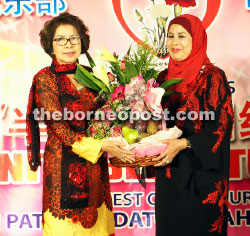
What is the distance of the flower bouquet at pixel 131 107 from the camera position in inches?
68.5

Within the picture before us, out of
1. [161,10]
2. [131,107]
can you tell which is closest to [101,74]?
[131,107]

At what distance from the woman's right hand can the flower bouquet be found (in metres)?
0.02

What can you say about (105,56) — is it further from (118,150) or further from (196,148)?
(196,148)

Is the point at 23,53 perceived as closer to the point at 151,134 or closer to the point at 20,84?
the point at 20,84

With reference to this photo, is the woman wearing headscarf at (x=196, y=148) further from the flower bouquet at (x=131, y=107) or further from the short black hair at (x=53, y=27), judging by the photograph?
the short black hair at (x=53, y=27)

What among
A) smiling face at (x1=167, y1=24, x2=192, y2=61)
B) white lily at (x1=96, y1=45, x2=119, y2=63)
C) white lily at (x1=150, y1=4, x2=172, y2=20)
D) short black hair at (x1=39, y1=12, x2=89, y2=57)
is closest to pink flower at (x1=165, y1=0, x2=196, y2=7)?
white lily at (x1=150, y1=4, x2=172, y2=20)

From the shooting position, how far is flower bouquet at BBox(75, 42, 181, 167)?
5.71 ft

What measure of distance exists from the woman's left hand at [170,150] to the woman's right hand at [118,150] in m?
0.11

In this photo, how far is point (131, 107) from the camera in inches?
68.7

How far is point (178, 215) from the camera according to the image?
6.40 feet

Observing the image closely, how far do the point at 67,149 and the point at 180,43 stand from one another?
745 mm

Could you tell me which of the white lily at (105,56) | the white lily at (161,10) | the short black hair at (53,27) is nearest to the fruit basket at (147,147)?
the white lily at (105,56)

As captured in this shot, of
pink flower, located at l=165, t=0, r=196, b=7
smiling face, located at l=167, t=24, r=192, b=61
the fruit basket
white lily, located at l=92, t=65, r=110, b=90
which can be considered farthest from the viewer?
pink flower, located at l=165, t=0, r=196, b=7

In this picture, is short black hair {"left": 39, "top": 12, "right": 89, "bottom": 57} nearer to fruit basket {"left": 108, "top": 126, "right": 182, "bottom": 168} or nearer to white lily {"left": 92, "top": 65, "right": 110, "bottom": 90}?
white lily {"left": 92, "top": 65, "right": 110, "bottom": 90}
